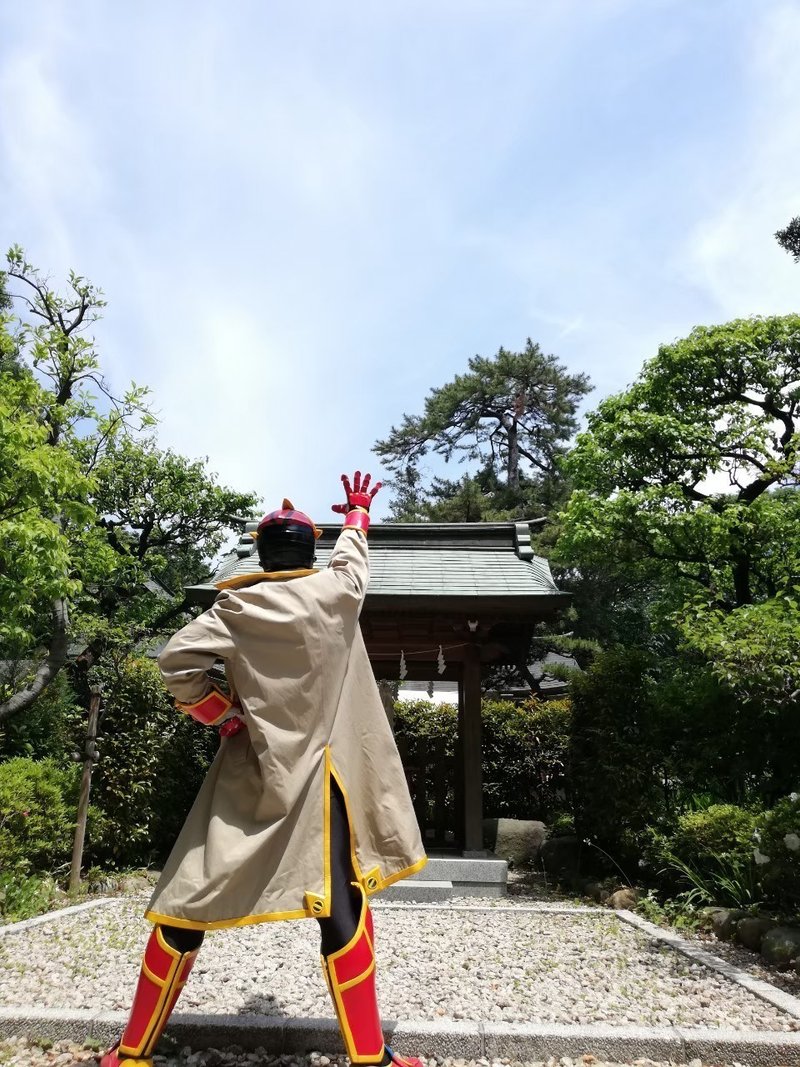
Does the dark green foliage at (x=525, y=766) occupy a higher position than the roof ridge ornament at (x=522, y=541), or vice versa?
the roof ridge ornament at (x=522, y=541)

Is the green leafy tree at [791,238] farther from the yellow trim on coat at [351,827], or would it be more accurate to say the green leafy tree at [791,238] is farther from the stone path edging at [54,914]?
the stone path edging at [54,914]

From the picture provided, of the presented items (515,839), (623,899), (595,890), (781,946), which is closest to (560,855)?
(515,839)

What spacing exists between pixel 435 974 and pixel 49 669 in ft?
20.2

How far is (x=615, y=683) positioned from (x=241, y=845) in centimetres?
621

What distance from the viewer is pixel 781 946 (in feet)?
14.5

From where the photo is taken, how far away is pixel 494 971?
402 cm

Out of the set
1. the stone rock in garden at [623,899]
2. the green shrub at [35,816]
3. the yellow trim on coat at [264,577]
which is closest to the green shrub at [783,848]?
the stone rock in garden at [623,899]

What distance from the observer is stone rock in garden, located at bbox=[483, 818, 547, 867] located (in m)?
9.21

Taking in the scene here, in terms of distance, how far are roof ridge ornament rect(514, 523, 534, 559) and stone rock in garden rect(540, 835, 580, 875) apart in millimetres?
3241

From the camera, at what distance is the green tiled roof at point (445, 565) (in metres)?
7.48

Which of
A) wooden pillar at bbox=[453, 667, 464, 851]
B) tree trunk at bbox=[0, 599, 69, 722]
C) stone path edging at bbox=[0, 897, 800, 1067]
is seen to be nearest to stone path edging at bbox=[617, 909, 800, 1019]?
stone path edging at bbox=[0, 897, 800, 1067]

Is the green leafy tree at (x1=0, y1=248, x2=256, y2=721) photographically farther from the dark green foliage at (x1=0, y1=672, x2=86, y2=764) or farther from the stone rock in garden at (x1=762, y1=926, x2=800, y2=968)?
the stone rock in garden at (x1=762, y1=926, x2=800, y2=968)

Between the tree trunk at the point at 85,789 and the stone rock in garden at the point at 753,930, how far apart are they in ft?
17.1

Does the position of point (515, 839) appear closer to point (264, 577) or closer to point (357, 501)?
point (357, 501)
